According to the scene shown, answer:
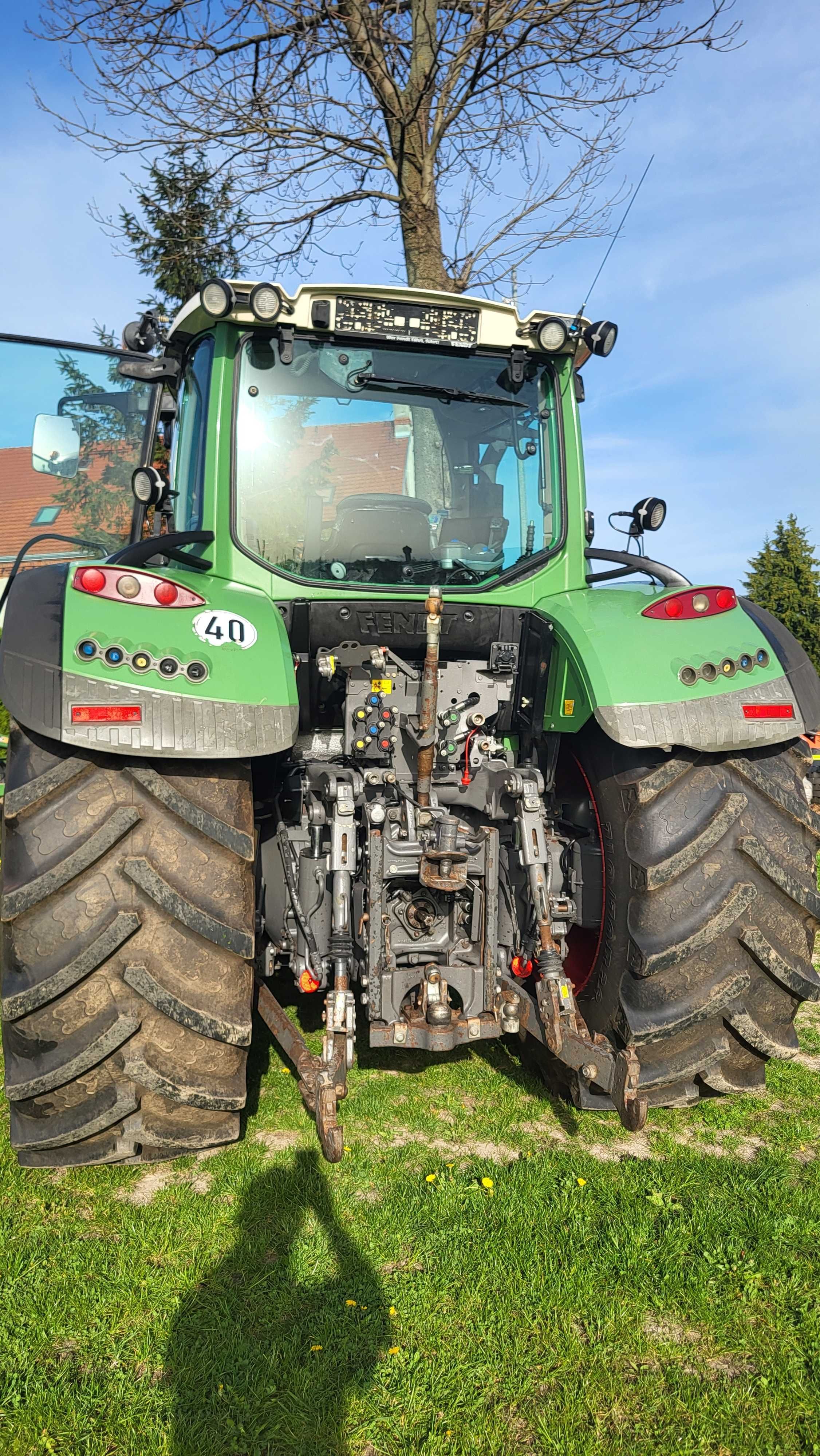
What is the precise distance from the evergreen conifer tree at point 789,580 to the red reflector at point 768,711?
1930cm

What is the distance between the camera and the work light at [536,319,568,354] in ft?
11.1

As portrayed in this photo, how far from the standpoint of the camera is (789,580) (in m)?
21.8

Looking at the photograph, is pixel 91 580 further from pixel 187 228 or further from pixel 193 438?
pixel 187 228

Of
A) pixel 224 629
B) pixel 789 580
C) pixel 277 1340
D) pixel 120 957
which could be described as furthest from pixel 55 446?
pixel 789 580

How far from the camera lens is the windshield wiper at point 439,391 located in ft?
11.2

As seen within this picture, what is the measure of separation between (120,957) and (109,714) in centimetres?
67

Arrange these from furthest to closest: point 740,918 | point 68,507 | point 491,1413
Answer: point 68,507
point 740,918
point 491,1413

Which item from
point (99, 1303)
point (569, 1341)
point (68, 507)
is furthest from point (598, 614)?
point (68, 507)

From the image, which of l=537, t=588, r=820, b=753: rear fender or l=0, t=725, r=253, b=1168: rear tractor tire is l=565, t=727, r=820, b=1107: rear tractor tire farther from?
l=0, t=725, r=253, b=1168: rear tractor tire

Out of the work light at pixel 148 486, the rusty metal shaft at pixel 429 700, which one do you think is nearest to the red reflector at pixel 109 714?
the rusty metal shaft at pixel 429 700

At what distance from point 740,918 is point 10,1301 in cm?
223

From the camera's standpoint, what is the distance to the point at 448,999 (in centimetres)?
310

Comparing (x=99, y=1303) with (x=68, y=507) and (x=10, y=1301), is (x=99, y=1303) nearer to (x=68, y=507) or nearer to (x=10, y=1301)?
(x=10, y=1301)

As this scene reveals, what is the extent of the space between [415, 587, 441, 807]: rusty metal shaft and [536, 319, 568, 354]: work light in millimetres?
1110
